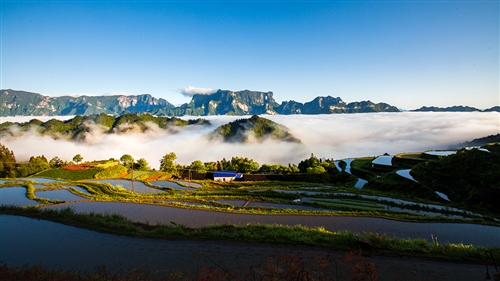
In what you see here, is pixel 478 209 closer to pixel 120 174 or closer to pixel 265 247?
pixel 265 247

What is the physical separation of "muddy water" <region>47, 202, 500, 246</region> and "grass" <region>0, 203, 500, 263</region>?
2450mm

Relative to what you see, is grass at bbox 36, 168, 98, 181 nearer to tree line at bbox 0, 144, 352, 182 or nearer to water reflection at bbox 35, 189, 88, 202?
tree line at bbox 0, 144, 352, 182

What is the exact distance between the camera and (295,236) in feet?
48.4

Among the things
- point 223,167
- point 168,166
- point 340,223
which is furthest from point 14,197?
point 223,167

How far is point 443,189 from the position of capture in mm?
32312

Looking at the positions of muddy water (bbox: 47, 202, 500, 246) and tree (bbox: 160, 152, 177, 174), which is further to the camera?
tree (bbox: 160, 152, 177, 174)

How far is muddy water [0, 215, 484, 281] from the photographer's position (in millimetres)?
11242

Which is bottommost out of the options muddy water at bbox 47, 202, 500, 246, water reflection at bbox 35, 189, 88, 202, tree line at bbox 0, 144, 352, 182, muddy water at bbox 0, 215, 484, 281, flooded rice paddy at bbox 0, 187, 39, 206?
tree line at bbox 0, 144, 352, 182

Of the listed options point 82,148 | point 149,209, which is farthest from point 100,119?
point 149,209

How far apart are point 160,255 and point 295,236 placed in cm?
799

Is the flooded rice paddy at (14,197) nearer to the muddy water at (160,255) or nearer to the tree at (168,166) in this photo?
the muddy water at (160,255)

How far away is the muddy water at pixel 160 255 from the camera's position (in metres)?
11.2

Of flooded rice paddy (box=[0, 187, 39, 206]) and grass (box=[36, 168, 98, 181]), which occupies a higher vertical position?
flooded rice paddy (box=[0, 187, 39, 206])

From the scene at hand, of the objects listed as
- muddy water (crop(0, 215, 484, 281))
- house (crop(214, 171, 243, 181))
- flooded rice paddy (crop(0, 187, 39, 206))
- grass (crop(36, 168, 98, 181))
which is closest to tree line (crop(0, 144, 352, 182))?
house (crop(214, 171, 243, 181))
